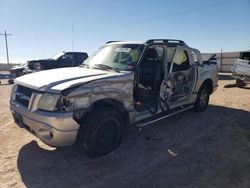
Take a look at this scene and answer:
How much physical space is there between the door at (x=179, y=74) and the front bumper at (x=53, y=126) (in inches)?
101

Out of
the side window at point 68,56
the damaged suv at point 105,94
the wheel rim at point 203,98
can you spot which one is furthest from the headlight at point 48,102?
the side window at point 68,56

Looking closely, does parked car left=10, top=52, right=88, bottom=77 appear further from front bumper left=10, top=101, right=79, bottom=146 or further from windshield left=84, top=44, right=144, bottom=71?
front bumper left=10, top=101, right=79, bottom=146

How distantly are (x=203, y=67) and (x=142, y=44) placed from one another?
2.57 meters

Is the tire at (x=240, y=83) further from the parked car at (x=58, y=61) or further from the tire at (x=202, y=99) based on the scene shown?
the parked car at (x=58, y=61)

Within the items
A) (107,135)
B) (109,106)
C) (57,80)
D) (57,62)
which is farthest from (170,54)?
(57,62)

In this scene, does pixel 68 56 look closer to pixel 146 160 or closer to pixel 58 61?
pixel 58 61

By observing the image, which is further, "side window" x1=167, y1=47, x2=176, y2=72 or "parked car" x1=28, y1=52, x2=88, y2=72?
"parked car" x1=28, y1=52, x2=88, y2=72

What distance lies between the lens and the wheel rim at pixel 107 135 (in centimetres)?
413

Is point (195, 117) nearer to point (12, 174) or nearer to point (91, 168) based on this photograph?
point (91, 168)

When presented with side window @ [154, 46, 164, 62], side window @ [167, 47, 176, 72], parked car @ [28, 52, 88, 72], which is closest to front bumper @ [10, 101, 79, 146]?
side window @ [154, 46, 164, 62]

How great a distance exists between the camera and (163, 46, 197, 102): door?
562cm

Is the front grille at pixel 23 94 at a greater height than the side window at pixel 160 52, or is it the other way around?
the side window at pixel 160 52

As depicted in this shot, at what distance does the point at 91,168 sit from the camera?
3.86 metres

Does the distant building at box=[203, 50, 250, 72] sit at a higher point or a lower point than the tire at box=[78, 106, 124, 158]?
higher
